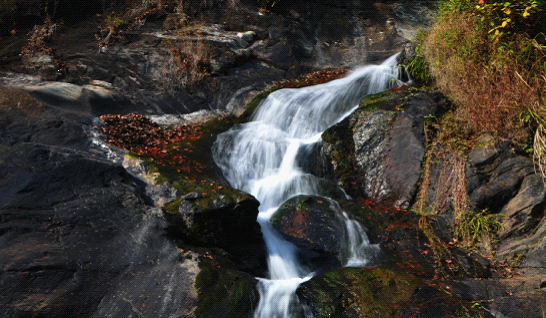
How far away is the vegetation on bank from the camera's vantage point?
545 cm

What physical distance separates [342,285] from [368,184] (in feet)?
10.6

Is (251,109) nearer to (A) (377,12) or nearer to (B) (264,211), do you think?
(B) (264,211)

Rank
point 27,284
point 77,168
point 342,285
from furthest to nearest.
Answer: point 77,168
point 342,285
point 27,284

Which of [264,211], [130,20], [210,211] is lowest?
[264,211]

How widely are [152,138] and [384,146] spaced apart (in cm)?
515

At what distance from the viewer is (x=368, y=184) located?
7.03 meters

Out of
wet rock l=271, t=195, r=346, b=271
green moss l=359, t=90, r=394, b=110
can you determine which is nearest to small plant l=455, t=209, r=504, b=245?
wet rock l=271, t=195, r=346, b=271

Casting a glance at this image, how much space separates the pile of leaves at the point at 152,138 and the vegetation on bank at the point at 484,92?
4.87 metres

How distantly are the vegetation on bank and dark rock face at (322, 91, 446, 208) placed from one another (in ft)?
0.84

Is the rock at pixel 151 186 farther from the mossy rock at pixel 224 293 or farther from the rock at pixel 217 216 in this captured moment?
the mossy rock at pixel 224 293

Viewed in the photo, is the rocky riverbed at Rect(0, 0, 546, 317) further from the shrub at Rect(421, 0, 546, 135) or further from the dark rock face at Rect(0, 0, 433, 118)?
the shrub at Rect(421, 0, 546, 135)

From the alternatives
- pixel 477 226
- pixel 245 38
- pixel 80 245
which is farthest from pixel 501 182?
pixel 245 38

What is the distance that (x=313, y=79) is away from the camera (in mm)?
10891

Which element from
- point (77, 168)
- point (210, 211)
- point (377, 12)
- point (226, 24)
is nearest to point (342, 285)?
point (210, 211)
